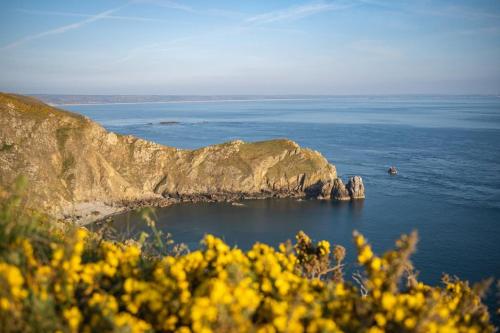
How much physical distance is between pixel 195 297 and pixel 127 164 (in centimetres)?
8623

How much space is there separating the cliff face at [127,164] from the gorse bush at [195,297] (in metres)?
67.8

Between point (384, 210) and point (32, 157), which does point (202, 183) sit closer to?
point (32, 157)

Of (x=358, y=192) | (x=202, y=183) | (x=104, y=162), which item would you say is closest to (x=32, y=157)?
(x=104, y=162)

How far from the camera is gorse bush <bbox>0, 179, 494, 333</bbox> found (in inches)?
140

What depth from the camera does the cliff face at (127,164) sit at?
71.9 metres

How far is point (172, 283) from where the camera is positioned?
13.6 feet

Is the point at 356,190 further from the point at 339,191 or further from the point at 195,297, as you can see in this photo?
the point at 195,297

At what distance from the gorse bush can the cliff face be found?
6785cm

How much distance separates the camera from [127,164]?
282 feet

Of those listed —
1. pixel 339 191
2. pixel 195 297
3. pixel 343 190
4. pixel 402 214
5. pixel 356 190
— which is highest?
pixel 195 297

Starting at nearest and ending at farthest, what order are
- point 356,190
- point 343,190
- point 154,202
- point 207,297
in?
point 207,297 < point 356,190 < point 154,202 < point 343,190

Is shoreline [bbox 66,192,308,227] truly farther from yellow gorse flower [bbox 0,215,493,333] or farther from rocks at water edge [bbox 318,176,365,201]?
yellow gorse flower [bbox 0,215,493,333]

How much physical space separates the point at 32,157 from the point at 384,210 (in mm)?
64653

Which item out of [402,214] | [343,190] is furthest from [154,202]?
[402,214]
